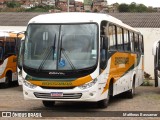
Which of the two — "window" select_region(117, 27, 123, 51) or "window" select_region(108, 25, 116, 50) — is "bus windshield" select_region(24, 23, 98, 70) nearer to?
"window" select_region(108, 25, 116, 50)

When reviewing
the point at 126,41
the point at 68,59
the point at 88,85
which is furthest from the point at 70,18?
the point at 126,41

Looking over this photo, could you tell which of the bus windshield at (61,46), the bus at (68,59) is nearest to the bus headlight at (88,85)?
the bus at (68,59)

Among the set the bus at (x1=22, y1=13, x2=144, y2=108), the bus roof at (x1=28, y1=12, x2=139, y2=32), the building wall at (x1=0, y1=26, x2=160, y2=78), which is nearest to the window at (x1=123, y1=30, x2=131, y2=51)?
the bus at (x1=22, y1=13, x2=144, y2=108)

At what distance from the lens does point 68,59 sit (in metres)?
13.3

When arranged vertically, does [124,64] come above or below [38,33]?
below

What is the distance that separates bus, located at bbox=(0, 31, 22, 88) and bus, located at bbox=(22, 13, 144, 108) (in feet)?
30.2

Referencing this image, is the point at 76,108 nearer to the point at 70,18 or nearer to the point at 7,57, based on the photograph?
the point at 70,18

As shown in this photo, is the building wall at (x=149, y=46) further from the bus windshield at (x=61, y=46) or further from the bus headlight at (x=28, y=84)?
the bus headlight at (x=28, y=84)

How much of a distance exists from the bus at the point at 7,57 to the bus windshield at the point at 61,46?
30.4ft

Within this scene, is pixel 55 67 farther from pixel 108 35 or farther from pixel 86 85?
pixel 108 35

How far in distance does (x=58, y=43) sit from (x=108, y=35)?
1950 mm

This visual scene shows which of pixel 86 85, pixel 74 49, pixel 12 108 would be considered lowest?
pixel 12 108

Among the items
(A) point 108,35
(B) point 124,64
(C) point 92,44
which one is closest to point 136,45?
(B) point 124,64

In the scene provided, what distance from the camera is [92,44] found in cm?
1356
